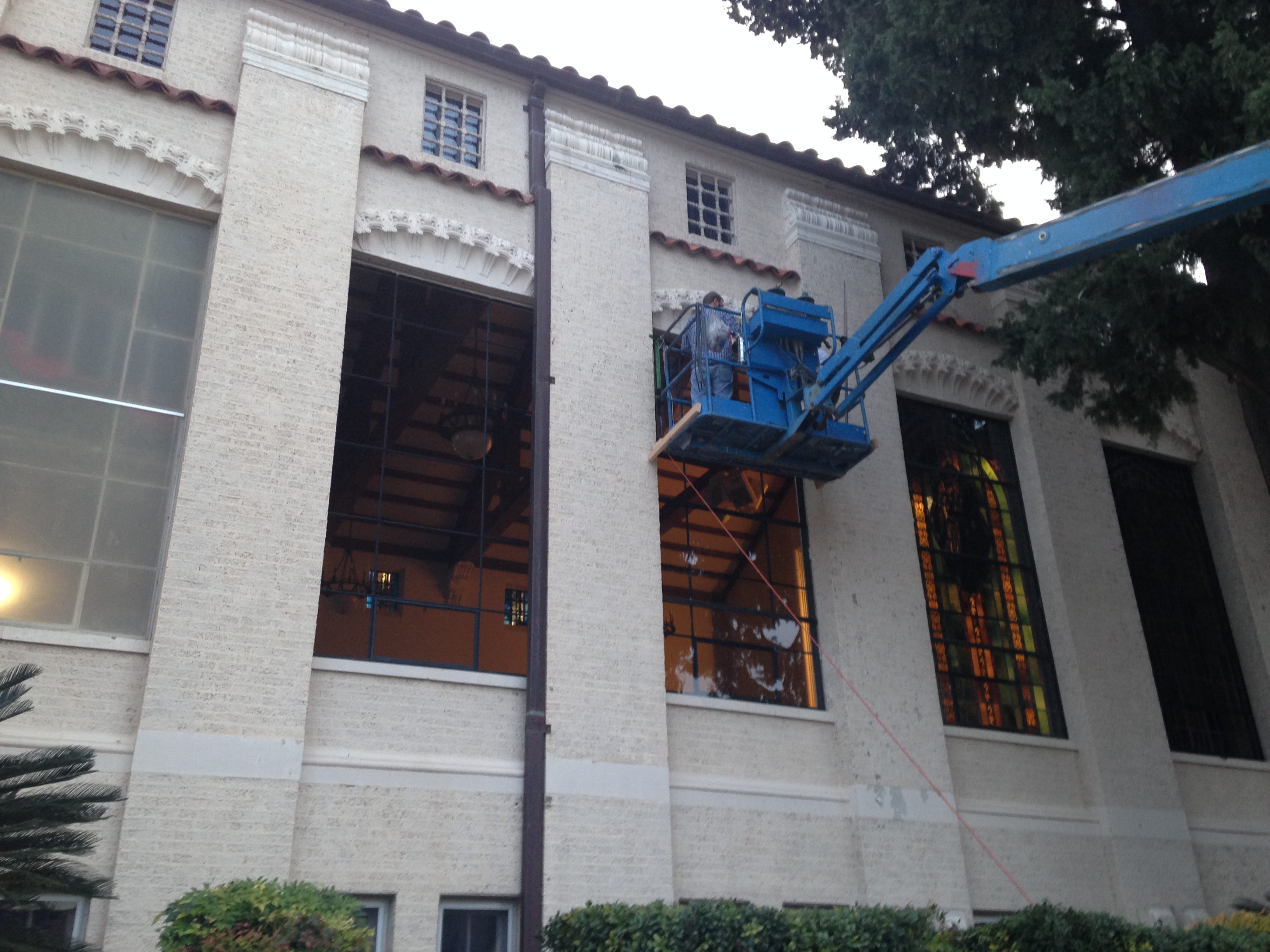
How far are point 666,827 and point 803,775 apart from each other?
6.19 ft

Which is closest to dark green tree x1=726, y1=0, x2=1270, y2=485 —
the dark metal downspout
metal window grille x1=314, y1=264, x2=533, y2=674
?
the dark metal downspout

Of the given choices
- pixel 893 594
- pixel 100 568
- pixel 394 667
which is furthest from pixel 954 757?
pixel 100 568

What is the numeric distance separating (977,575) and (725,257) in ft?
16.9

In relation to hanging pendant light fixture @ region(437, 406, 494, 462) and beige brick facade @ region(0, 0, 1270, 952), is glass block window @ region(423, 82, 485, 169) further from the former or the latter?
hanging pendant light fixture @ region(437, 406, 494, 462)

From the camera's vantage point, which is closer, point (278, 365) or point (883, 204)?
point (278, 365)

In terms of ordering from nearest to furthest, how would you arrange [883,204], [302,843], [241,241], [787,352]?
[302,843] < [241,241] < [787,352] < [883,204]

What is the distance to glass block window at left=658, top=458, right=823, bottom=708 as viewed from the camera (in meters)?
13.1

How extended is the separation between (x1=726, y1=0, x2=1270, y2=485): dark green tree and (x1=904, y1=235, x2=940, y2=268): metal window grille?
8.94ft

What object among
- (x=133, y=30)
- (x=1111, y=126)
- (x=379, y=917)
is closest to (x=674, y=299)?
(x=1111, y=126)

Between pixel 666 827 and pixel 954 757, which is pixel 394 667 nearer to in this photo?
pixel 666 827

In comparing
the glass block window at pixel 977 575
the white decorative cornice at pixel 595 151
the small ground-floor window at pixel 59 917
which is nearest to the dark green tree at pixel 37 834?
the small ground-floor window at pixel 59 917

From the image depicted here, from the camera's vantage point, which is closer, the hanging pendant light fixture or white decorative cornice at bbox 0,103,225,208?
white decorative cornice at bbox 0,103,225,208

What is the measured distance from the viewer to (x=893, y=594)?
44.6 feet

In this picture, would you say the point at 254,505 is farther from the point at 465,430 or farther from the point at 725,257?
the point at 725,257
